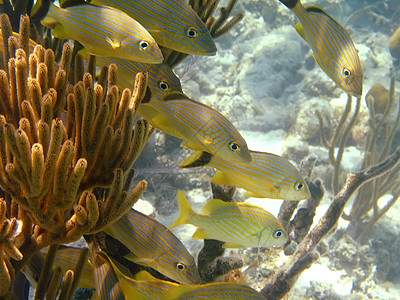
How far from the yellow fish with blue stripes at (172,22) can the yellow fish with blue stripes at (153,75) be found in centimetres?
19

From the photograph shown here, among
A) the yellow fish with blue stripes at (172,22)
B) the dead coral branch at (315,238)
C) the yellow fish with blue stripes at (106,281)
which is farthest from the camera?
the dead coral branch at (315,238)

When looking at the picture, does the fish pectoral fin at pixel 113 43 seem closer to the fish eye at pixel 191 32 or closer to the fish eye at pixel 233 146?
the fish eye at pixel 191 32

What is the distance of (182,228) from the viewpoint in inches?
189

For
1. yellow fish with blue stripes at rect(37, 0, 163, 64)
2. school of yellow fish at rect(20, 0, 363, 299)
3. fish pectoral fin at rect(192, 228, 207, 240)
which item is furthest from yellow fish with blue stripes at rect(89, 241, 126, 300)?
yellow fish with blue stripes at rect(37, 0, 163, 64)

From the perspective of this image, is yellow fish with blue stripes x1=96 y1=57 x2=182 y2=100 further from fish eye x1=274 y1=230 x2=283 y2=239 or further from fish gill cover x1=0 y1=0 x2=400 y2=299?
fish eye x1=274 y1=230 x2=283 y2=239

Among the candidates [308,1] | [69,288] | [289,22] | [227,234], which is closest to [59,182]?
[69,288]

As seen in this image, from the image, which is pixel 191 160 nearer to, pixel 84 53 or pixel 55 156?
pixel 55 156

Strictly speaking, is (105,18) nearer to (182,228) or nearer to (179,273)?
(179,273)

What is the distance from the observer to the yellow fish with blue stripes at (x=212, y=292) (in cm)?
153

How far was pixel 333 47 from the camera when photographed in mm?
1873

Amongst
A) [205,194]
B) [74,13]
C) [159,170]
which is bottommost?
[205,194]

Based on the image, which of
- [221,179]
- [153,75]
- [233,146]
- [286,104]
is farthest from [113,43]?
[286,104]

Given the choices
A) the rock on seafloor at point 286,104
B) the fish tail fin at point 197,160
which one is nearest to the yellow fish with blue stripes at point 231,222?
the fish tail fin at point 197,160

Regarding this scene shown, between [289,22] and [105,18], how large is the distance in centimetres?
1353
